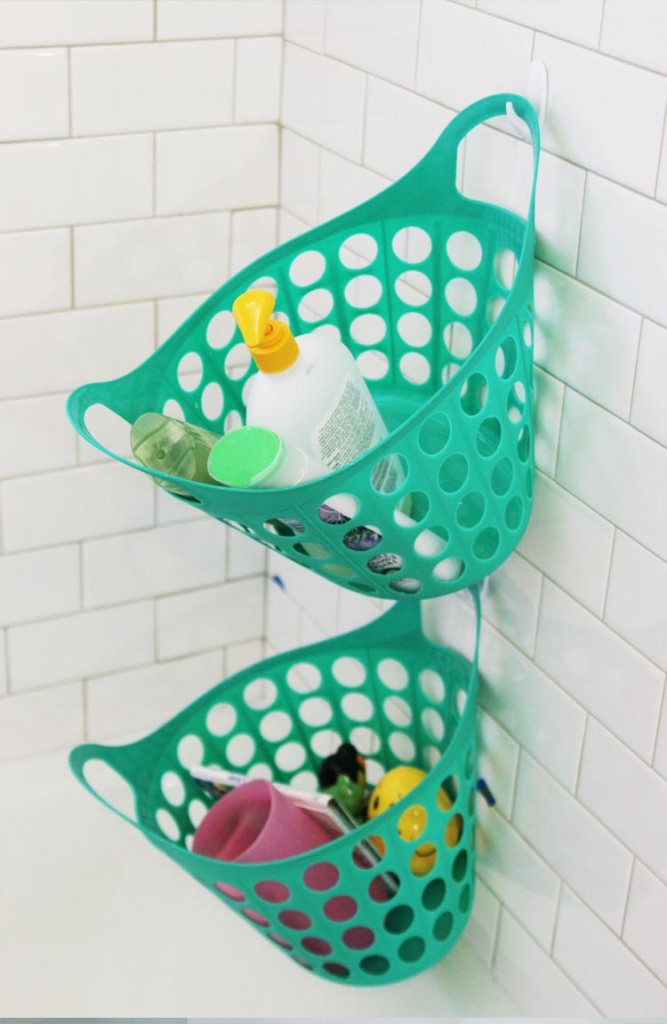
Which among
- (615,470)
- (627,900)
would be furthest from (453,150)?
(627,900)

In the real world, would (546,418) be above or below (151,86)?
below

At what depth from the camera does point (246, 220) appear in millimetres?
1390

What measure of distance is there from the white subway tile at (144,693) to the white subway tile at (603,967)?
23.7 inches

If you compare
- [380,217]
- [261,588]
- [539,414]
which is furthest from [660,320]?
[261,588]

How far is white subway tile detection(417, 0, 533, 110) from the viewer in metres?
1.00

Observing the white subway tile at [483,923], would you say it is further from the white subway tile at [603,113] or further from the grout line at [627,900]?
the white subway tile at [603,113]

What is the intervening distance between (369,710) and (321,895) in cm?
35

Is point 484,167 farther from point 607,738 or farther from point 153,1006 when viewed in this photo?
point 153,1006

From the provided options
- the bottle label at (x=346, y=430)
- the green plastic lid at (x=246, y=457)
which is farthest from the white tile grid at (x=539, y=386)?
the green plastic lid at (x=246, y=457)

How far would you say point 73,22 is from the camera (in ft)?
4.01

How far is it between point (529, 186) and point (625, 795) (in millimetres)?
488

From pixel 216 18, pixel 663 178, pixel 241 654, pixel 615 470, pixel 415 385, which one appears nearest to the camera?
pixel 663 178

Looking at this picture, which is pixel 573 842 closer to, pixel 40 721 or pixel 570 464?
pixel 570 464

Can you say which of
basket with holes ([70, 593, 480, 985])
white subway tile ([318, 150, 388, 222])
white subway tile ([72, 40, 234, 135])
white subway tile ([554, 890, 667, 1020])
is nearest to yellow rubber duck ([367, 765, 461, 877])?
basket with holes ([70, 593, 480, 985])
